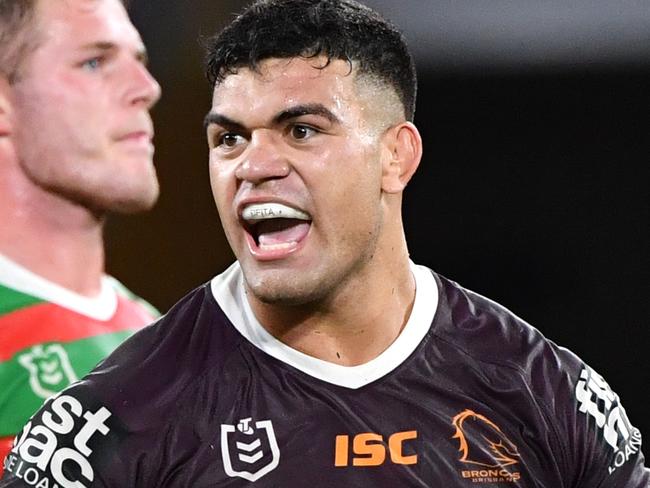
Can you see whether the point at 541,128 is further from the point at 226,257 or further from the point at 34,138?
the point at 34,138

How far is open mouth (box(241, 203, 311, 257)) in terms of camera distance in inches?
68.6

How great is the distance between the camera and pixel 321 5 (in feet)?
6.09

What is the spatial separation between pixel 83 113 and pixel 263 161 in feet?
2.53

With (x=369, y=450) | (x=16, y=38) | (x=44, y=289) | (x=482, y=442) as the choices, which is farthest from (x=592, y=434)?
(x=16, y=38)

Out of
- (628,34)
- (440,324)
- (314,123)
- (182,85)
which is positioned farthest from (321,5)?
(628,34)

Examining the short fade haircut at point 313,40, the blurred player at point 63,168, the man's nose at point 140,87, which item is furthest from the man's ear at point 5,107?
the short fade haircut at point 313,40

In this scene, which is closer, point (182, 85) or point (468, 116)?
point (182, 85)

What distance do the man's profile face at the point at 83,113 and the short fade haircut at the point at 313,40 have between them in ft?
1.89

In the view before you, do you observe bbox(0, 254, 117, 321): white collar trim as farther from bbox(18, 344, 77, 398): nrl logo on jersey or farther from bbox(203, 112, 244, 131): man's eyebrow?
bbox(203, 112, 244, 131): man's eyebrow

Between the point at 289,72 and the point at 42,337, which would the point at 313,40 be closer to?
the point at 289,72

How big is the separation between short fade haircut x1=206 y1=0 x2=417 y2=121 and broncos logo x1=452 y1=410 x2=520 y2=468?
1.57 ft

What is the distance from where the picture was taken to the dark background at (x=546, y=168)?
3.46 meters

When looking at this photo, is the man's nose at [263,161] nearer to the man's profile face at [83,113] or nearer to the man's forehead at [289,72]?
the man's forehead at [289,72]

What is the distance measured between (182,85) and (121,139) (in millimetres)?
714
